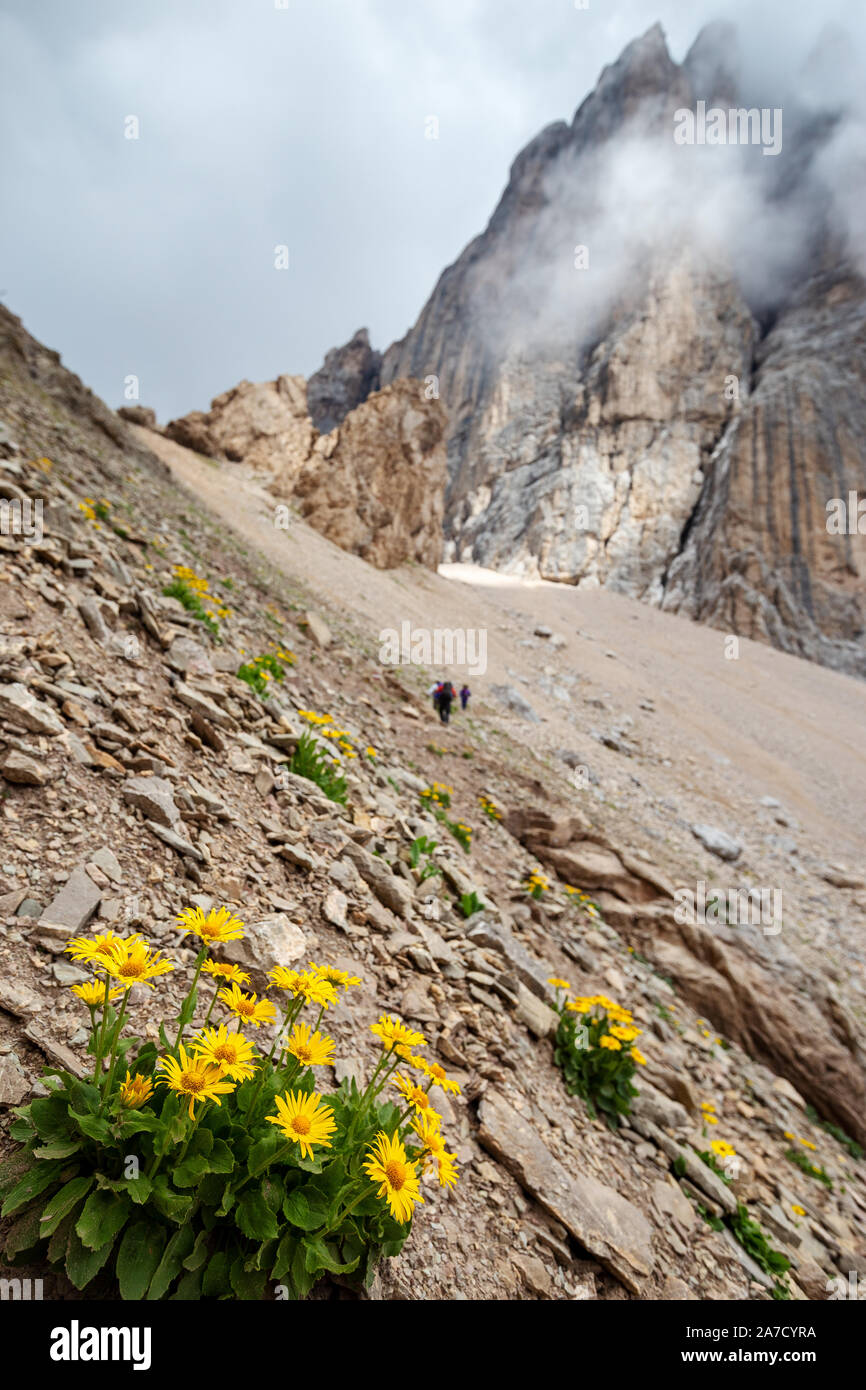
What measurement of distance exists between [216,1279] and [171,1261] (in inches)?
5.3

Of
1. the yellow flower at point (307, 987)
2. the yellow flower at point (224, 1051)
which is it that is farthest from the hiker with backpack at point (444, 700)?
the yellow flower at point (224, 1051)

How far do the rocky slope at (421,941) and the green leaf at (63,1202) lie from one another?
0.26m

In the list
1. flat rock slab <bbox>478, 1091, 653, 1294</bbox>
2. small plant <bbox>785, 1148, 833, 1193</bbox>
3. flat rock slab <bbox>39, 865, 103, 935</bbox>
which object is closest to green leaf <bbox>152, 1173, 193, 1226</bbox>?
flat rock slab <bbox>39, 865, 103, 935</bbox>

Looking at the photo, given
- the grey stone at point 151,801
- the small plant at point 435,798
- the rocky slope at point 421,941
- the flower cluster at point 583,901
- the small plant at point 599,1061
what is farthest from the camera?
the flower cluster at point 583,901

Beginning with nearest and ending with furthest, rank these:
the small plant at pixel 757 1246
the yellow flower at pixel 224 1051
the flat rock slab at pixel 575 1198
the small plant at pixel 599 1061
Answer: the yellow flower at pixel 224 1051 → the flat rock slab at pixel 575 1198 → the small plant at pixel 757 1246 → the small plant at pixel 599 1061

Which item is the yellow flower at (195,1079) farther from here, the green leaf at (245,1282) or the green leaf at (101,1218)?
the green leaf at (245,1282)

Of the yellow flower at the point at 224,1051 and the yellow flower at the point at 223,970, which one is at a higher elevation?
the yellow flower at the point at 223,970

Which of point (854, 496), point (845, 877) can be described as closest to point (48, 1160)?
point (845, 877)

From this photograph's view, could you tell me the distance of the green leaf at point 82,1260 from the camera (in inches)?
52.8

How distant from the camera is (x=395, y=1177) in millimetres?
1641

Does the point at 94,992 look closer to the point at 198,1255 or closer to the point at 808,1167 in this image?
the point at 198,1255

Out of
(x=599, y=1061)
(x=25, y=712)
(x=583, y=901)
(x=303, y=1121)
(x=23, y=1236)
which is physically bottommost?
(x=583, y=901)
